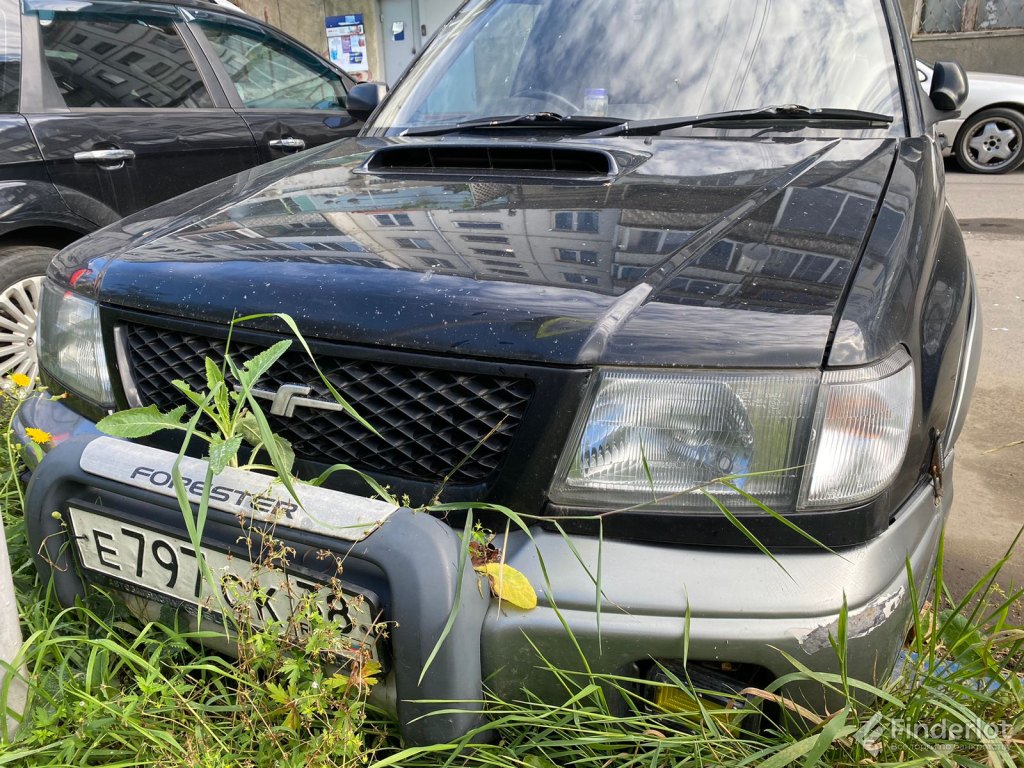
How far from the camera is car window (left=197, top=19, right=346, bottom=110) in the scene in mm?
4086

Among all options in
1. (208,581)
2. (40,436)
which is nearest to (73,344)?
(40,436)

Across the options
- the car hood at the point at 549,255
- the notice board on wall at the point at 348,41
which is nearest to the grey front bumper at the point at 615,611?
the car hood at the point at 549,255

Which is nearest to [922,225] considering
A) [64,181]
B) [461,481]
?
[461,481]

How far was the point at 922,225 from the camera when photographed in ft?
5.34

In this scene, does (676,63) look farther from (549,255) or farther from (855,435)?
(855,435)

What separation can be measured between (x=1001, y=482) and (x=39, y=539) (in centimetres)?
301

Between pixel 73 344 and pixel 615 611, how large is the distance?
4.36 ft

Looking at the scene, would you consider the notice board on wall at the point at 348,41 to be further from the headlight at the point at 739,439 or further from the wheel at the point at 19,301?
the headlight at the point at 739,439

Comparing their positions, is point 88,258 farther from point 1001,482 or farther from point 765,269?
point 1001,482

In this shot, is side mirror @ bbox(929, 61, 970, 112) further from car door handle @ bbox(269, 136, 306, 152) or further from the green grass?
car door handle @ bbox(269, 136, 306, 152)

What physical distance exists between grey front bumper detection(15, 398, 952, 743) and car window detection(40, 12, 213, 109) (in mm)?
3004

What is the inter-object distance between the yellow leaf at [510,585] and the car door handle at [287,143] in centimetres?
329

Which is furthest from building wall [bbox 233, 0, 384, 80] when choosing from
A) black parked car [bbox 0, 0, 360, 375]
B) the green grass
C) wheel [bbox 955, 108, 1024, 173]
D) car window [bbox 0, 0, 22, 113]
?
the green grass

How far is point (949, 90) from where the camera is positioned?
2.91 meters
